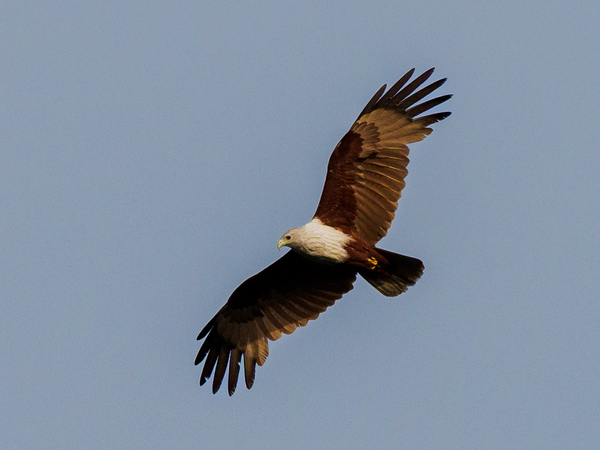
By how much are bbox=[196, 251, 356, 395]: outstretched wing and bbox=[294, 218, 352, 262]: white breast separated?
2.05 ft

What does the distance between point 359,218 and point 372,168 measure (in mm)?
686

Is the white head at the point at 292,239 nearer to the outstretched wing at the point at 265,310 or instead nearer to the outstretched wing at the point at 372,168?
the outstretched wing at the point at 372,168

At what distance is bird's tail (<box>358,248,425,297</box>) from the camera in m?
12.9

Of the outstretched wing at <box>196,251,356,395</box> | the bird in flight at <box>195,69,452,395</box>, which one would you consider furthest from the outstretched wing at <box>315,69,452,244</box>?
the outstretched wing at <box>196,251,356,395</box>

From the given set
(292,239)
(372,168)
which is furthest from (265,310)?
(372,168)

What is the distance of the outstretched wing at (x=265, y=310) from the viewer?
13648 millimetres

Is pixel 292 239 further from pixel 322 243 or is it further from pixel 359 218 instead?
pixel 359 218

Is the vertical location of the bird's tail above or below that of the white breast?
below

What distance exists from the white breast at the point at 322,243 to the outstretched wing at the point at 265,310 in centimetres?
63

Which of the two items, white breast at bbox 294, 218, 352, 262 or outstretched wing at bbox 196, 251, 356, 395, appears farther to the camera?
outstretched wing at bbox 196, 251, 356, 395

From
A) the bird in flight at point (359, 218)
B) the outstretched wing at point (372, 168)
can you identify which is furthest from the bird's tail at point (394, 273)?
the outstretched wing at point (372, 168)

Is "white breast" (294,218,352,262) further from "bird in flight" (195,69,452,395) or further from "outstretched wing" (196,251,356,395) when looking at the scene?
"outstretched wing" (196,251,356,395)

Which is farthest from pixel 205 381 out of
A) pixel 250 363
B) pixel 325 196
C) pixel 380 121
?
pixel 380 121

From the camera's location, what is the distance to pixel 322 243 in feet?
42.0
